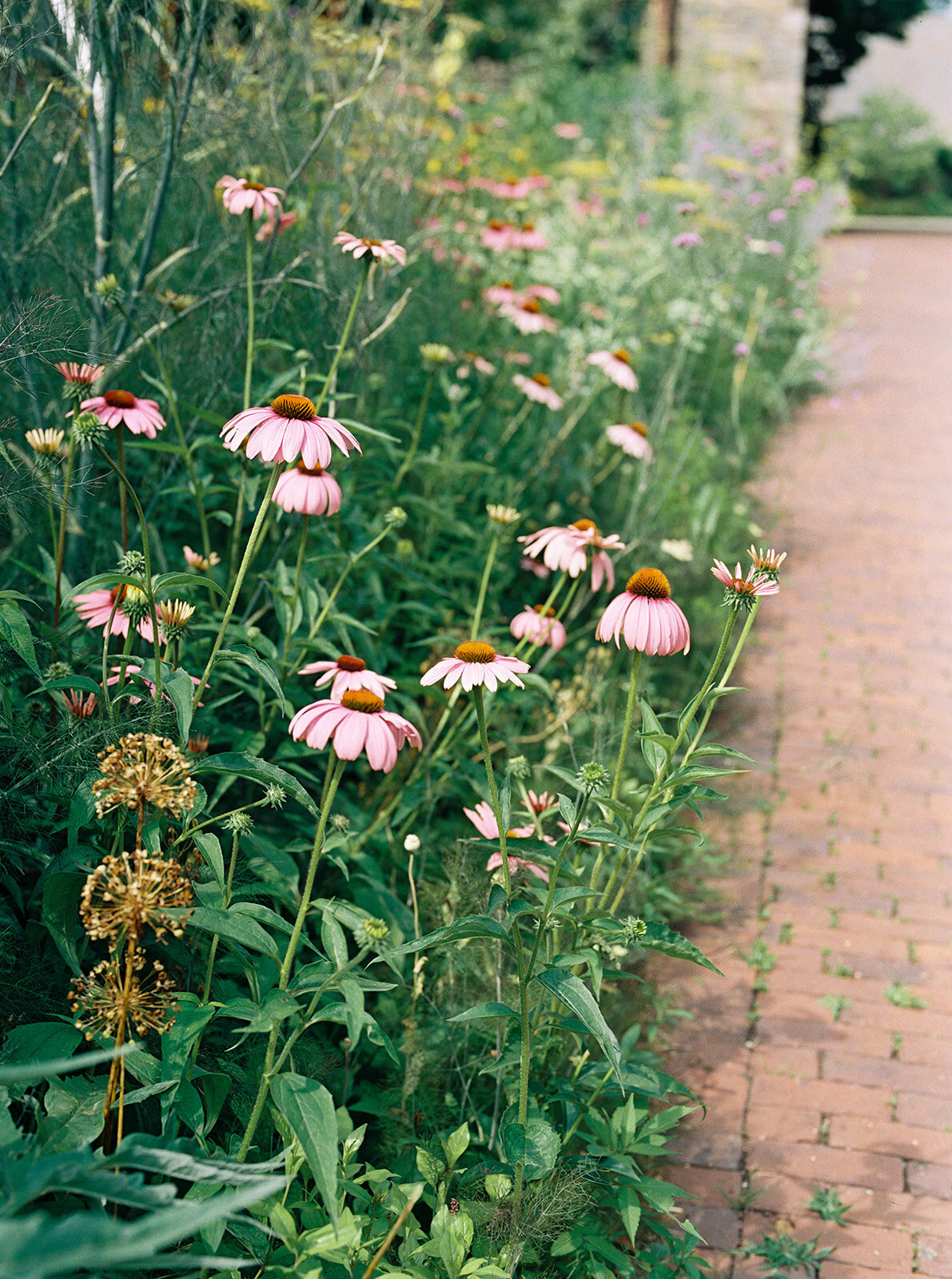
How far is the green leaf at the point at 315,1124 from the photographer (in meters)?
1.41

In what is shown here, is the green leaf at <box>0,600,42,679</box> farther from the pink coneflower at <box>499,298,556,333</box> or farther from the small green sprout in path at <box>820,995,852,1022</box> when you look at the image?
the pink coneflower at <box>499,298,556,333</box>

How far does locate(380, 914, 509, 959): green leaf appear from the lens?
1571 millimetres

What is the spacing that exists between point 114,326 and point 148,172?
30.3 inches

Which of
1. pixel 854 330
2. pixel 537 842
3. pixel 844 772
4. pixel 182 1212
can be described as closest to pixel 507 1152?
pixel 537 842

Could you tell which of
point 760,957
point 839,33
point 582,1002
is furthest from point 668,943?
point 839,33

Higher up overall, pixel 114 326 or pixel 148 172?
pixel 148 172

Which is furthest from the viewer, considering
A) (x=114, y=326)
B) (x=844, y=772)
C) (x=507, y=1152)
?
(x=844, y=772)

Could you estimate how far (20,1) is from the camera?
8.17 feet

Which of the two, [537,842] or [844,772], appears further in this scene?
[844,772]

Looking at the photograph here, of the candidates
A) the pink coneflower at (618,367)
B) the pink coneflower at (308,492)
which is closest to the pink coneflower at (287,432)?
the pink coneflower at (308,492)

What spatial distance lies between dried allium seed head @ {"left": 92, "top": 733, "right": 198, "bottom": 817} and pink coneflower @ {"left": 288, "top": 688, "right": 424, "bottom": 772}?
185mm

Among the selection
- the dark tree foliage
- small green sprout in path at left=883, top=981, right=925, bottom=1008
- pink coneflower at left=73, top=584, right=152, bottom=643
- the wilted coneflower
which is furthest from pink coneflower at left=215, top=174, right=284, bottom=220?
the dark tree foliage

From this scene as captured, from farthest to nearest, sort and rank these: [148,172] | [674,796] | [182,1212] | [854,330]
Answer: [854,330], [148,172], [674,796], [182,1212]

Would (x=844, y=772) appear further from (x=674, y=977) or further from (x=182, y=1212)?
(x=182, y=1212)
